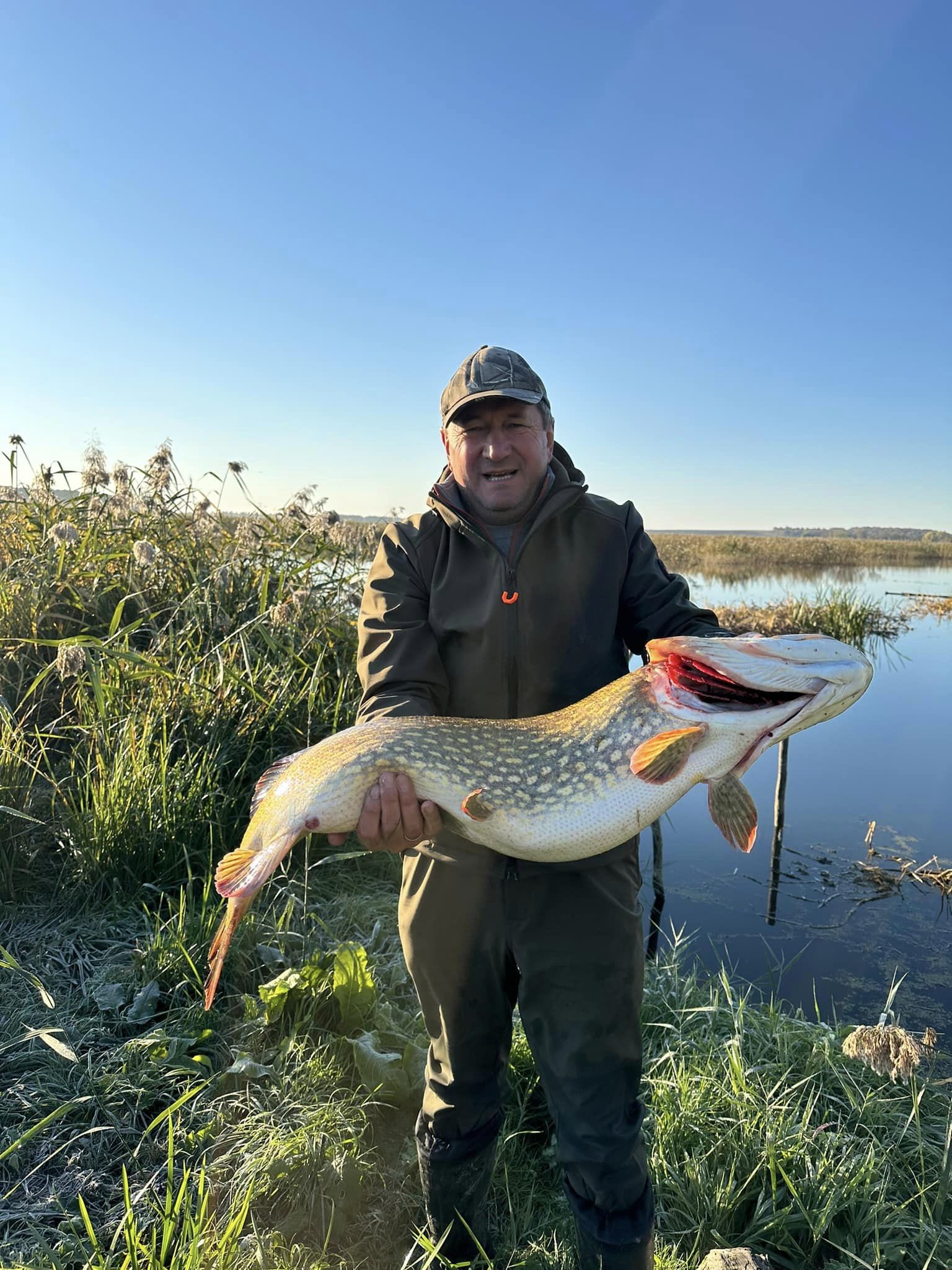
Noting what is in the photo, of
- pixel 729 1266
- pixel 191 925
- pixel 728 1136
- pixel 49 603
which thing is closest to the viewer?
pixel 729 1266

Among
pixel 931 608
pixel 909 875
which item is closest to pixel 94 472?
pixel 909 875

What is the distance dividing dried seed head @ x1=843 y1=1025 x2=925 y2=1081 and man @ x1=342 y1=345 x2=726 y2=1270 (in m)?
0.65

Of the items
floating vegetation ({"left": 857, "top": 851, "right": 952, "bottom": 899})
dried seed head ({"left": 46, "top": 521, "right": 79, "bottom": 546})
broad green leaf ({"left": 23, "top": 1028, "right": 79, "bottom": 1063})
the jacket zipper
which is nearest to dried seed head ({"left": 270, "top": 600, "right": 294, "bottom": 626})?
Result: dried seed head ({"left": 46, "top": 521, "right": 79, "bottom": 546})

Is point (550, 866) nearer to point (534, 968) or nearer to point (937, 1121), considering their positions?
point (534, 968)

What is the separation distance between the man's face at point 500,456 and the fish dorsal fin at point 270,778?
3.09 feet

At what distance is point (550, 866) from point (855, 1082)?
1.87 metres

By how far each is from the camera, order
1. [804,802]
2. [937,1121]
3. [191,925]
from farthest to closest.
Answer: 1. [804,802]
2. [191,925]
3. [937,1121]

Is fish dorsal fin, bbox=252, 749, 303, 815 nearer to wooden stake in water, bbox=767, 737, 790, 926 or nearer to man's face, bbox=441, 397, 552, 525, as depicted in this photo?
Answer: man's face, bbox=441, 397, 552, 525

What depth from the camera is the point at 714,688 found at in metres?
1.92

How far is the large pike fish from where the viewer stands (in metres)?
1.85

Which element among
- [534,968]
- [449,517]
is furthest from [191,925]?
[449,517]

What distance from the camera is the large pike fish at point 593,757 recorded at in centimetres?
185

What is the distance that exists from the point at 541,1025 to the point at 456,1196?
570 mm

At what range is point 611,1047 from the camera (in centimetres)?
187
